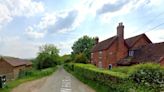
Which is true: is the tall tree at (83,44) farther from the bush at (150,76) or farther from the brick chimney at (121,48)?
the bush at (150,76)

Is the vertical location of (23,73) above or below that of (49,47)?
below

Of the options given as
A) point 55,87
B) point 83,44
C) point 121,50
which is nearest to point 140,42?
point 121,50

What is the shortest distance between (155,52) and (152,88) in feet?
74.7

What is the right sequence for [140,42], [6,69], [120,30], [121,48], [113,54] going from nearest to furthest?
[120,30] → [121,48] → [113,54] → [140,42] → [6,69]

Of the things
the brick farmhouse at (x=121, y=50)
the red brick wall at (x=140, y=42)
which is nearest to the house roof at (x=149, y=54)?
the brick farmhouse at (x=121, y=50)

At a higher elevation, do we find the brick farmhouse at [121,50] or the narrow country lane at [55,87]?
the brick farmhouse at [121,50]

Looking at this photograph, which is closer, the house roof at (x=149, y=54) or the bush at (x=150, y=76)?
the bush at (x=150, y=76)

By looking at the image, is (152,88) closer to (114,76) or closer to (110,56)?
(114,76)

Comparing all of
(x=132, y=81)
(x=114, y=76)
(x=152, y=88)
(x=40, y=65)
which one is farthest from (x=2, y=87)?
(x=40, y=65)

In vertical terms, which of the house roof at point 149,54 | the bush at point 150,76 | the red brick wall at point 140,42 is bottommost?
the bush at point 150,76

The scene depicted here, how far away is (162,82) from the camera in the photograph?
44.4 ft

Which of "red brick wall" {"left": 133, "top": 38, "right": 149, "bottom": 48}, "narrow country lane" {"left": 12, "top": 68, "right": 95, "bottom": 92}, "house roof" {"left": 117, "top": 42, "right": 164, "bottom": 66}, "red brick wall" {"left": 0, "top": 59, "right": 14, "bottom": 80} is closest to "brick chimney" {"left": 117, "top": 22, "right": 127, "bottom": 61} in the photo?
"red brick wall" {"left": 133, "top": 38, "right": 149, "bottom": 48}

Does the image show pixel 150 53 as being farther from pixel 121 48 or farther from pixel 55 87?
pixel 55 87

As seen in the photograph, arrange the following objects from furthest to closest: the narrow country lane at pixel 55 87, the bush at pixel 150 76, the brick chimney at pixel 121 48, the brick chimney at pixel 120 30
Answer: the brick chimney at pixel 121 48 → the brick chimney at pixel 120 30 → the narrow country lane at pixel 55 87 → the bush at pixel 150 76
